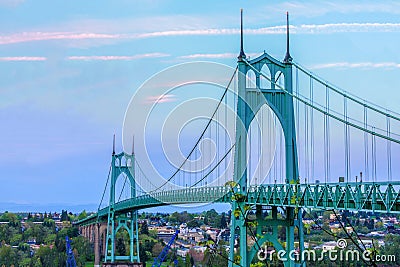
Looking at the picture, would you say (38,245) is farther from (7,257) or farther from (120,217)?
(120,217)

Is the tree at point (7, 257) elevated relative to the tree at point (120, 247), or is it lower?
lower

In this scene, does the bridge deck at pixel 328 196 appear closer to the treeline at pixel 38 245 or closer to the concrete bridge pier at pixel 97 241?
the concrete bridge pier at pixel 97 241

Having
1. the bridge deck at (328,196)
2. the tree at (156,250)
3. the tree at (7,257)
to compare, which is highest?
the bridge deck at (328,196)

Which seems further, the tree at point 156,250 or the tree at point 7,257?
the tree at point 7,257

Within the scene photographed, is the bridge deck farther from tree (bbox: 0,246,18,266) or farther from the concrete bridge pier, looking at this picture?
tree (bbox: 0,246,18,266)

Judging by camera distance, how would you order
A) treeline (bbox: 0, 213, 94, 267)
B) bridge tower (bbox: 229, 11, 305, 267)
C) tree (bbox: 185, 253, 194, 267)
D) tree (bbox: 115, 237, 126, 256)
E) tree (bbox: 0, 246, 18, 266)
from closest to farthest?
bridge tower (bbox: 229, 11, 305, 267) < tree (bbox: 185, 253, 194, 267) < tree (bbox: 115, 237, 126, 256) < treeline (bbox: 0, 213, 94, 267) < tree (bbox: 0, 246, 18, 266)

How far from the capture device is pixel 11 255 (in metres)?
77.6

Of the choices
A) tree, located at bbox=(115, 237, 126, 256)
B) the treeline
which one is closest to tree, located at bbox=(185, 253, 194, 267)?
tree, located at bbox=(115, 237, 126, 256)

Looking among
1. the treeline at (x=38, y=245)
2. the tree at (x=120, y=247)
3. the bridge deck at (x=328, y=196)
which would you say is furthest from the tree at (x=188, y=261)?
the bridge deck at (x=328, y=196)

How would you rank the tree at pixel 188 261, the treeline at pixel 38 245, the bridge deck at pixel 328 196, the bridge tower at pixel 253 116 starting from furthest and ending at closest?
the treeline at pixel 38 245
the tree at pixel 188 261
the bridge tower at pixel 253 116
the bridge deck at pixel 328 196

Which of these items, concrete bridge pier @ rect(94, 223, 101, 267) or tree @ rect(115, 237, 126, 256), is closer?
concrete bridge pier @ rect(94, 223, 101, 267)

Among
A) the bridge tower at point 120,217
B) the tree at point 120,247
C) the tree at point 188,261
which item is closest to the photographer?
the bridge tower at point 120,217

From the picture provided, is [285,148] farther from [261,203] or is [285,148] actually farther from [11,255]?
[11,255]

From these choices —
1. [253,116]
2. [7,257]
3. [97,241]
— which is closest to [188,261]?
[97,241]
